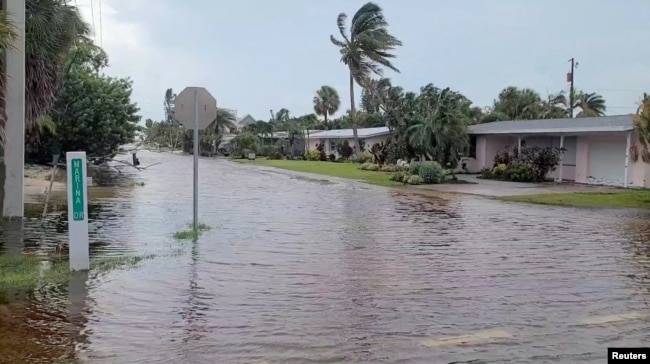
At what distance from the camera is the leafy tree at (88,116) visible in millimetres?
32094

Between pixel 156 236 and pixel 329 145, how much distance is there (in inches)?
1927

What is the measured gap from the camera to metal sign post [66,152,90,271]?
8.70 meters

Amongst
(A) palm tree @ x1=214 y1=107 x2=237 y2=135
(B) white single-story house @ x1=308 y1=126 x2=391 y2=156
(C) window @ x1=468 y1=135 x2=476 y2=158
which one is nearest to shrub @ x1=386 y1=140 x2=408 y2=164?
(C) window @ x1=468 y1=135 x2=476 y2=158

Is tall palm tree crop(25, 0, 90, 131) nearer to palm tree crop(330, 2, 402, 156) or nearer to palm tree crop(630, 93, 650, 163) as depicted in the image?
palm tree crop(630, 93, 650, 163)

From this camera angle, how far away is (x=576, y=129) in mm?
29188

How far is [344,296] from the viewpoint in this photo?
7.85m

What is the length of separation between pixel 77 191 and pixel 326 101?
79056 mm

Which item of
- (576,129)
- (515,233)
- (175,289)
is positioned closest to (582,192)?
(576,129)

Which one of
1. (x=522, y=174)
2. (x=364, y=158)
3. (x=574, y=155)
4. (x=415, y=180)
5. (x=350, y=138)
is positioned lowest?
(x=415, y=180)

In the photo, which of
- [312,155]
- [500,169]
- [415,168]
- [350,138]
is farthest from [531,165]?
[312,155]

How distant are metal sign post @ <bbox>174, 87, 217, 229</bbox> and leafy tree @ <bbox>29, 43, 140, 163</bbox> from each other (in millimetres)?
18916

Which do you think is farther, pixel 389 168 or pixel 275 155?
pixel 275 155

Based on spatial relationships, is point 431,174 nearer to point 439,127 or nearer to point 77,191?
point 439,127

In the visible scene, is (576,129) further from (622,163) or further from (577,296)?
(577,296)
